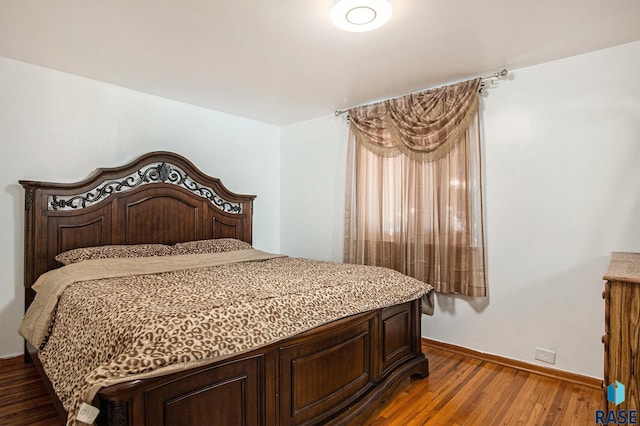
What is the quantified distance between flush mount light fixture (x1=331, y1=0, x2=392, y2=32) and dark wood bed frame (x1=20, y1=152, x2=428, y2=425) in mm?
1682

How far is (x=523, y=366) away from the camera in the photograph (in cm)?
273

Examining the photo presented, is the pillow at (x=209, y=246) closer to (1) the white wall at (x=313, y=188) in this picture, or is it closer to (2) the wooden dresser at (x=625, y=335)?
(1) the white wall at (x=313, y=188)

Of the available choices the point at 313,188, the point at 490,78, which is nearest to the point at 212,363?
the point at 490,78

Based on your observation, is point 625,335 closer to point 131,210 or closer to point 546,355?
point 546,355

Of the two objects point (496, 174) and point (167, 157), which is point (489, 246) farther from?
point (167, 157)

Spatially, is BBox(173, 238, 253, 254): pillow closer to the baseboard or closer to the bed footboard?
the bed footboard

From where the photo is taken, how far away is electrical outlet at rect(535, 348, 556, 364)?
8.58 ft

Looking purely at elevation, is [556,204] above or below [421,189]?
below

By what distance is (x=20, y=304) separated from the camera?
9.27 ft

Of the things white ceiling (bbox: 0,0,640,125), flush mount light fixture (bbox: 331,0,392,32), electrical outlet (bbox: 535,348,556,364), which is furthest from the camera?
electrical outlet (bbox: 535,348,556,364)

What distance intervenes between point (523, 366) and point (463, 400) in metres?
0.82

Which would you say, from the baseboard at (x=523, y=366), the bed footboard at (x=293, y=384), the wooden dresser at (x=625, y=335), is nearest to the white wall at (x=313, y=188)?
the baseboard at (x=523, y=366)

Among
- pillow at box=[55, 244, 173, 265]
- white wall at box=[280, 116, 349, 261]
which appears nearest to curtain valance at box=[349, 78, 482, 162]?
white wall at box=[280, 116, 349, 261]

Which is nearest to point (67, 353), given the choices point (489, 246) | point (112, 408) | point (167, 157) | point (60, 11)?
point (112, 408)
